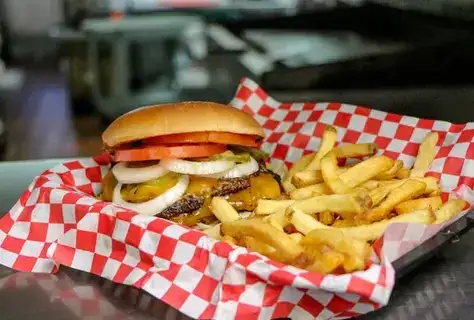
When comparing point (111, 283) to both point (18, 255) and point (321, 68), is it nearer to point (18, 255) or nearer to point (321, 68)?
point (18, 255)

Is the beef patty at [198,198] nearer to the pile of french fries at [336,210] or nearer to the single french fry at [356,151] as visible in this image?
the pile of french fries at [336,210]

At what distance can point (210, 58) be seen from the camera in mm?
4254

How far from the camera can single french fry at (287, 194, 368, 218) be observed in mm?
1284

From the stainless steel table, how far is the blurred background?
816 mm

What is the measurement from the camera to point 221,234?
1318mm

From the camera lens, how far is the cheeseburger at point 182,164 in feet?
5.00

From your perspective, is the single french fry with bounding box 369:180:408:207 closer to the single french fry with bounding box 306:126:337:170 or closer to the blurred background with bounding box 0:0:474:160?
the single french fry with bounding box 306:126:337:170

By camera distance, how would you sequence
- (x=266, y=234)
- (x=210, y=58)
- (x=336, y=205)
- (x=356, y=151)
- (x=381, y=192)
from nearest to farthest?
(x=266, y=234)
(x=336, y=205)
(x=381, y=192)
(x=356, y=151)
(x=210, y=58)

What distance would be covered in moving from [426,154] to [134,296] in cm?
74

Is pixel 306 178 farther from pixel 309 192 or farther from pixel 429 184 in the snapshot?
pixel 429 184

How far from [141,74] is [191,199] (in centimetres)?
345

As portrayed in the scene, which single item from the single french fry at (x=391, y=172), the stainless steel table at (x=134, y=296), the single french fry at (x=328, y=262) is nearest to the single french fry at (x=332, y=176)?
the single french fry at (x=391, y=172)

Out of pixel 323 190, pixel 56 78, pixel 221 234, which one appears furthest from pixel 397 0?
pixel 56 78

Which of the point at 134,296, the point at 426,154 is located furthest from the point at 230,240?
the point at 426,154
